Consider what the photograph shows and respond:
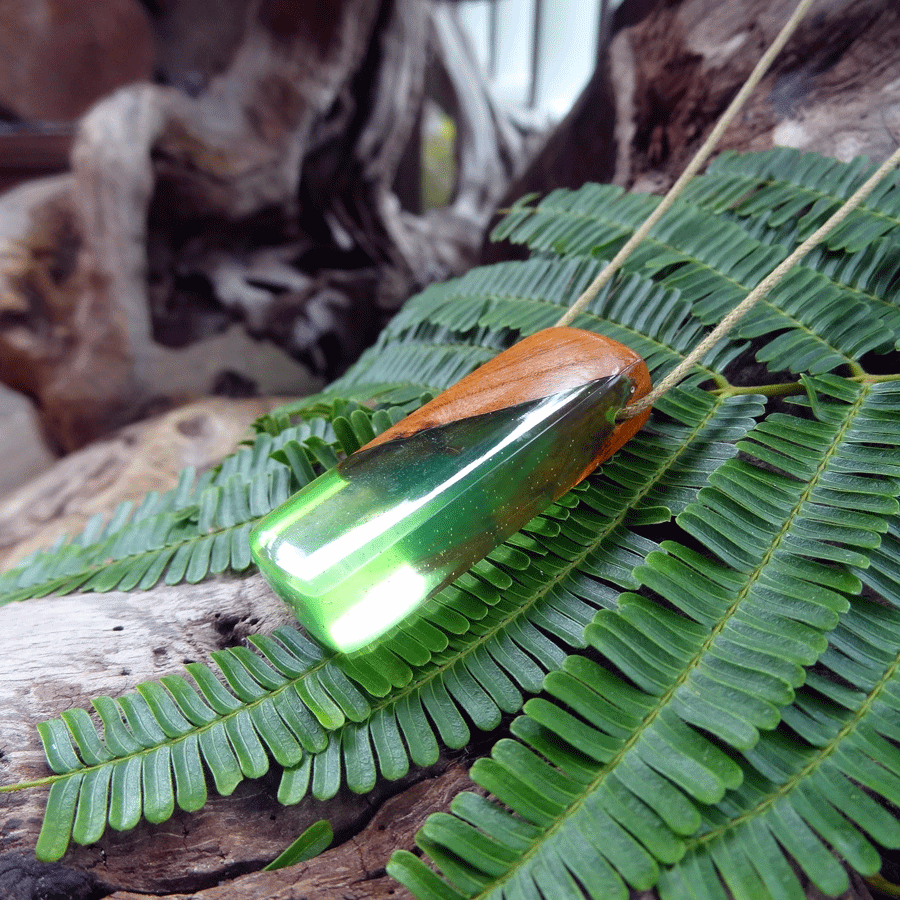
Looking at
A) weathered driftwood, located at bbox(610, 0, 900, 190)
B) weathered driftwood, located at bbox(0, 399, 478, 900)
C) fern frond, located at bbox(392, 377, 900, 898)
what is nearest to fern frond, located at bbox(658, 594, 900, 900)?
fern frond, located at bbox(392, 377, 900, 898)

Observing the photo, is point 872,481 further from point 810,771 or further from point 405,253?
point 405,253

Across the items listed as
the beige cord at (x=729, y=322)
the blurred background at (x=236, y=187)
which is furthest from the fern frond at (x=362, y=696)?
the blurred background at (x=236, y=187)

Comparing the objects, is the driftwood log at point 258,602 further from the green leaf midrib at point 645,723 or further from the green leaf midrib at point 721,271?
the green leaf midrib at point 721,271

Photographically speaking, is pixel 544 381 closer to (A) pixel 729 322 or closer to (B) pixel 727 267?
(A) pixel 729 322

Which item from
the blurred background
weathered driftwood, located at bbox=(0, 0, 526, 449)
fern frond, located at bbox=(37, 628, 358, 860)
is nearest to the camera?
fern frond, located at bbox=(37, 628, 358, 860)

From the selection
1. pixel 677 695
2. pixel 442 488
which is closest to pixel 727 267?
pixel 442 488

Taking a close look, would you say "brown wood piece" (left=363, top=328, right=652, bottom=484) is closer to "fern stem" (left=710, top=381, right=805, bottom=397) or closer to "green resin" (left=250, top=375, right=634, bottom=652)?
"green resin" (left=250, top=375, right=634, bottom=652)

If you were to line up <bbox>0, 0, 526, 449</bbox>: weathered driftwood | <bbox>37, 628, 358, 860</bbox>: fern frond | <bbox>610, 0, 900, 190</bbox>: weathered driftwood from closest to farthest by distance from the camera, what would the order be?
<bbox>37, 628, 358, 860</bbox>: fern frond, <bbox>610, 0, 900, 190</bbox>: weathered driftwood, <bbox>0, 0, 526, 449</bbox>: weathered driftwood
